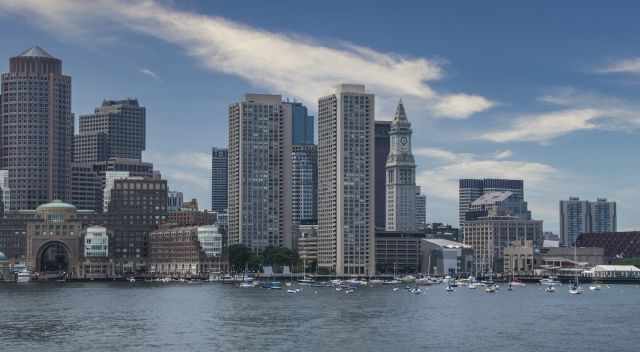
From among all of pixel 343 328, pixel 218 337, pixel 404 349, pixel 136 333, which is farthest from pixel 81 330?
pixel 404 349

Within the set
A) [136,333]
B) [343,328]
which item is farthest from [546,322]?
[136,333]

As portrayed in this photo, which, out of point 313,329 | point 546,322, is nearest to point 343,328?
point 313,329

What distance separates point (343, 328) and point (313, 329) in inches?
181

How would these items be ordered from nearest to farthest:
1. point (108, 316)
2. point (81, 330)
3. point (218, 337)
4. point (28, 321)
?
point (218, 337) < point (81, 330) < point (28, 321) < point (108, 316)

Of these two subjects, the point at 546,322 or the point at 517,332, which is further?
the point at 546,322

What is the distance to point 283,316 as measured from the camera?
19675 cm

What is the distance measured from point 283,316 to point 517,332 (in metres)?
44.0

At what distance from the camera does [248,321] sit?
186m

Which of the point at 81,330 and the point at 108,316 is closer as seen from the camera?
the point at 81,330

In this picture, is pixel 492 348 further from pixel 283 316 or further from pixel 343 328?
pixel 283 316

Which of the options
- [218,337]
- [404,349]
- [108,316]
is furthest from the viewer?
[108,316]

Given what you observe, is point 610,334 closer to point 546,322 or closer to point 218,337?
point 546,322

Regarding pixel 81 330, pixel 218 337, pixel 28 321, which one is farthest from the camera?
pixel 28 321

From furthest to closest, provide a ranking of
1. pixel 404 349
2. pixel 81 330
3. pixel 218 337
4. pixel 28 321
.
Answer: pixel 28 321
pixel 81 330
pixel 218 337
pixel 404 349
